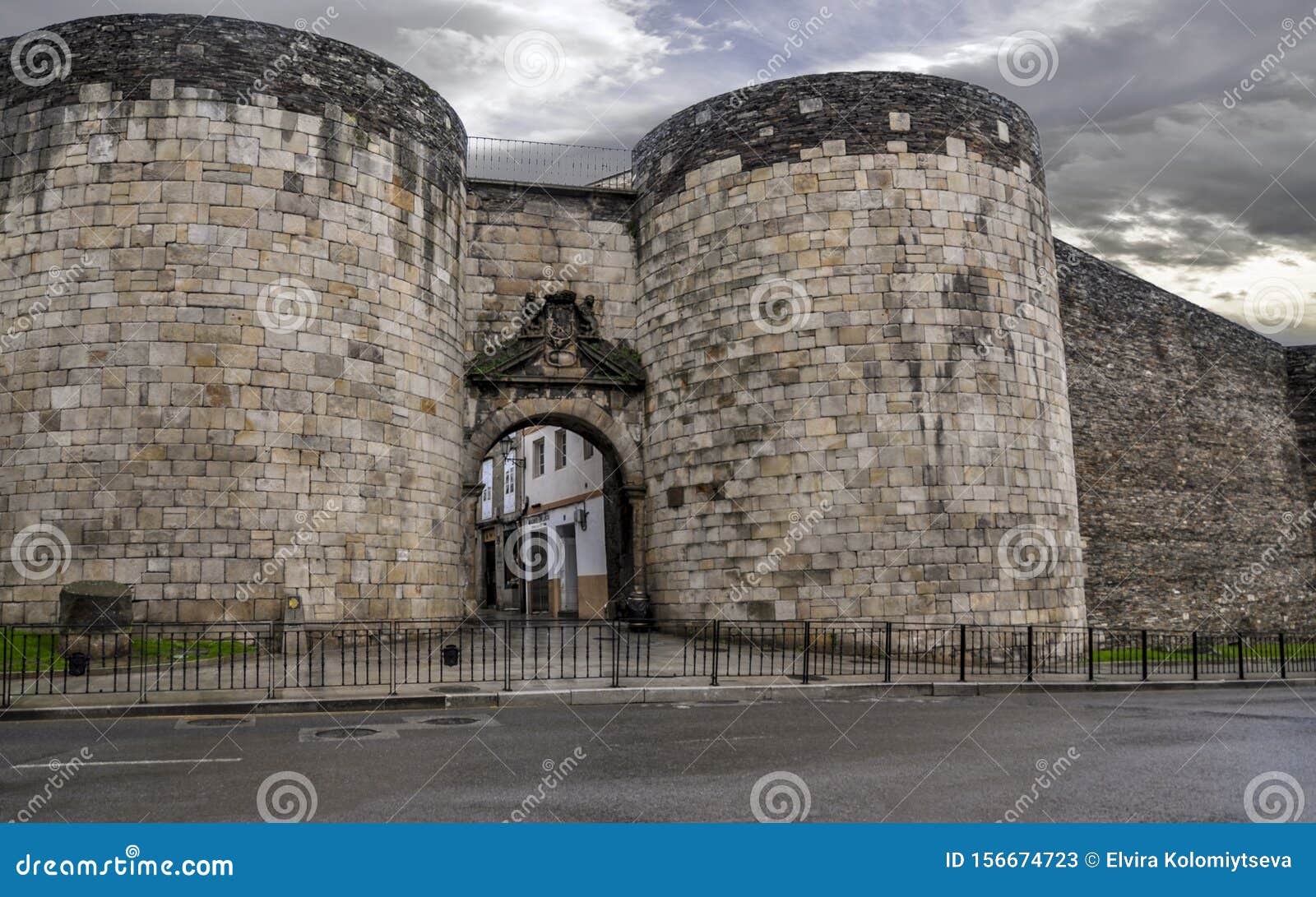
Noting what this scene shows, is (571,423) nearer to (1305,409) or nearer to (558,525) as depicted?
(558,525)

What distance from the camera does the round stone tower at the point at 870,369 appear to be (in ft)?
52.3

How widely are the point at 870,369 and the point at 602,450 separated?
18.7 feet

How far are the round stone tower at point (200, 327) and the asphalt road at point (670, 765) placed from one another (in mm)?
5175

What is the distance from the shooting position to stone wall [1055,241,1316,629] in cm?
2278

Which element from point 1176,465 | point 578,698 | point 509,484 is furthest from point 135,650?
point 509,484

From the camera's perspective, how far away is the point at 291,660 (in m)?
13.6

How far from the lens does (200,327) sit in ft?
47.9

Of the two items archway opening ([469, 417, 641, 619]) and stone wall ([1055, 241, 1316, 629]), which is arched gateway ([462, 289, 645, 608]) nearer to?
archway opening ([469, 417, 641, 619])

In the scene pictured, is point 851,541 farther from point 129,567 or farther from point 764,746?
point 129,567

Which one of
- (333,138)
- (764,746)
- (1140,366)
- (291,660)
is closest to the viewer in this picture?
(764,746)

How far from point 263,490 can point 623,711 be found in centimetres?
704

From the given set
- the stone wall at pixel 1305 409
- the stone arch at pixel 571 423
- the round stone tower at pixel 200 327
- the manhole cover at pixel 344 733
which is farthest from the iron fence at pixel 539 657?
the stone wall at pixel 1305 409

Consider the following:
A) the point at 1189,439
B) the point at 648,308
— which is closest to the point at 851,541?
the point at 648,308

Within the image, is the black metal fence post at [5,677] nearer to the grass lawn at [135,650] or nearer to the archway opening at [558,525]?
the grass lawn at [135,650]
